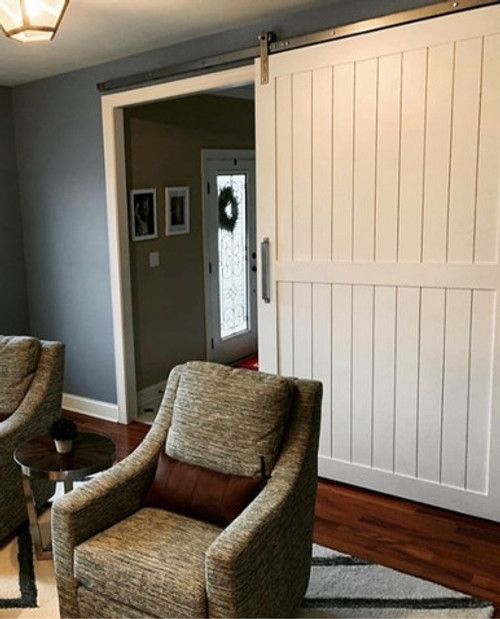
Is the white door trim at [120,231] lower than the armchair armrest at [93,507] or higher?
higher

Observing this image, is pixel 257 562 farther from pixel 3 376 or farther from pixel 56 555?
pixel 3 376

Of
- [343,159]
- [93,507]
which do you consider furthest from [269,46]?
[93,507]

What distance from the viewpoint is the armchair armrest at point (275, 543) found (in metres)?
1.77

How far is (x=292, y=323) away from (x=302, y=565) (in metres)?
1.53

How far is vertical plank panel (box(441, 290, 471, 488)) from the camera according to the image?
9.64ft

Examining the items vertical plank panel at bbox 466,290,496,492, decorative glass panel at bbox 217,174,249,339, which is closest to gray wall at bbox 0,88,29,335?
decorative glass panel at bbox 217,174,249,339

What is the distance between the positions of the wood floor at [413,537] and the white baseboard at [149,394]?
1.87 meters

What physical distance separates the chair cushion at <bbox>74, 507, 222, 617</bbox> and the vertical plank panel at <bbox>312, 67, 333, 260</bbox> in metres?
1.71

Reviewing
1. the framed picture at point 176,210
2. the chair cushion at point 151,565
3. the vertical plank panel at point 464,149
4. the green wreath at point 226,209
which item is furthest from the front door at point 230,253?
the chair cushion at point 151,565

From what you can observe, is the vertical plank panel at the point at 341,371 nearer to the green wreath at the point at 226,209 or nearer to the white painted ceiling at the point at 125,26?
the white painted ceiling at the point at 125,26

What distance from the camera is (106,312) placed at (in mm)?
4527

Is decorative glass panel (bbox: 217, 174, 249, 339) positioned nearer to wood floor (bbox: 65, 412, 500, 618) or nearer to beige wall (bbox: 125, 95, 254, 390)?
beige wall (bbox: 125, 95, 254, 390)

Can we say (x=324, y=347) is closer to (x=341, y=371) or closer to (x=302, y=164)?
(x=341, y=371)

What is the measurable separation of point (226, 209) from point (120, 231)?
1.65 metres
